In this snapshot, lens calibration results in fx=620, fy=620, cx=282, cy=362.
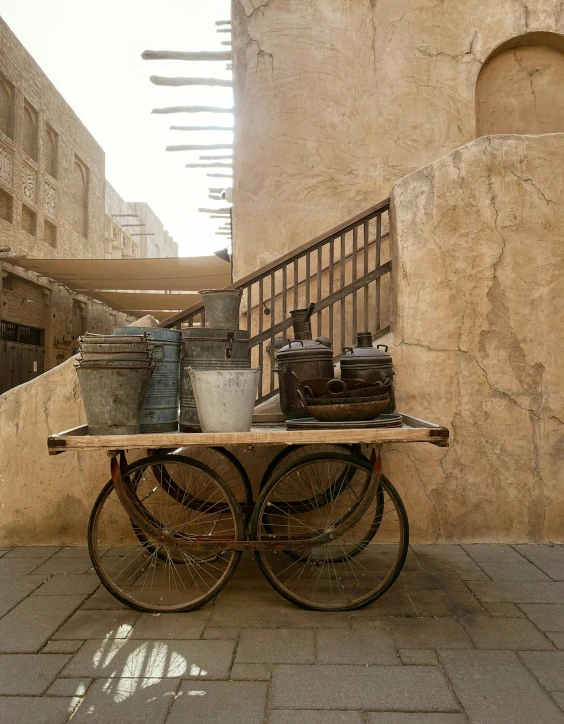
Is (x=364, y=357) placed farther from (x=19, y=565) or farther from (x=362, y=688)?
(x=19, y=565)

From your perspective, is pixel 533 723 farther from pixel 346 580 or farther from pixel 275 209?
pixel 275 209

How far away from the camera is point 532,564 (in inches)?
147

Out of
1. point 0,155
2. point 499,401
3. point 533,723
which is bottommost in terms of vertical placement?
point 533,723

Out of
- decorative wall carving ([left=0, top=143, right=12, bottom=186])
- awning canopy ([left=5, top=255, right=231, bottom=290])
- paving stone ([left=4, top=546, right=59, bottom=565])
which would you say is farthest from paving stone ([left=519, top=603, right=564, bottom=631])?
decorative wall carving ([left=0, top=143, right=12, bottom=186])

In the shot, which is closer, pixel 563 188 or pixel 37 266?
pixel 563 188

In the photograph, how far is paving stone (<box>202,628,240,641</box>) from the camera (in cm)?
278

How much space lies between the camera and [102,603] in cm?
322

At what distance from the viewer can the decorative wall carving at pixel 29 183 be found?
17.0 m

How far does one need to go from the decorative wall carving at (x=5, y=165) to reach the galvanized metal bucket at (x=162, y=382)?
574 inches

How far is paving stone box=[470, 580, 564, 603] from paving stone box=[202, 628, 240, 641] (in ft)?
4.25

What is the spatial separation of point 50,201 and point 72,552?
16.9 metres

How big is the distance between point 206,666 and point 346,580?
3.87 feet

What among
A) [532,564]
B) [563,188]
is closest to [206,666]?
[532,564]

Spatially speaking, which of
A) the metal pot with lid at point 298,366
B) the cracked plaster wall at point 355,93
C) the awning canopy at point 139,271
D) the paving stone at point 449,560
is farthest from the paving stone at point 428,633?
the awning canopy at point 139,271
